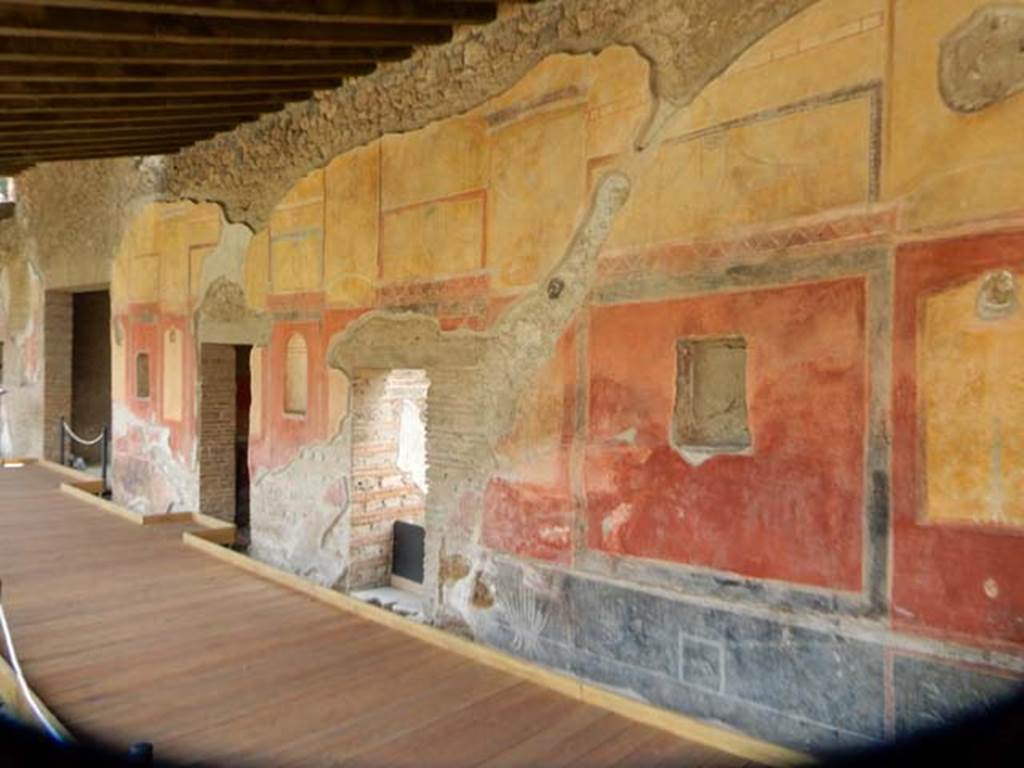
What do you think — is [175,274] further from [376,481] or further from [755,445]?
[755,445]

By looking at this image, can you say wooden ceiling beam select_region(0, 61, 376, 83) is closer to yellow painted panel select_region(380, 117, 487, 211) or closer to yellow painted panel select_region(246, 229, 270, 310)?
yellow painted panel select_region(380, 117, 487, 211)

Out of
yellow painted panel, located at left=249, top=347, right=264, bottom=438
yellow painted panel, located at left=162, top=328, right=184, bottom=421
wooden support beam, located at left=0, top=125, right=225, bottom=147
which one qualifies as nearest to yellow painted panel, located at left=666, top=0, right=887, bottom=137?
yellow painted panel, located at left=249, top=347, right=264, bottom=438

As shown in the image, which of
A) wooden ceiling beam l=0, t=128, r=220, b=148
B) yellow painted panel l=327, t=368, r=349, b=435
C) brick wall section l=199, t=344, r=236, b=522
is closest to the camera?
yellow painted panel l=327, t=368, r=349, b=435

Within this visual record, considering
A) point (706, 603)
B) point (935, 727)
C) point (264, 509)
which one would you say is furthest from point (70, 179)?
point (935, 727)

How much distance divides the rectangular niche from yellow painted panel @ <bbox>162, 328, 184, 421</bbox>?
19.7 ft

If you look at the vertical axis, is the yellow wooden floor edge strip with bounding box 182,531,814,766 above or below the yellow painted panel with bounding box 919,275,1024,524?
below

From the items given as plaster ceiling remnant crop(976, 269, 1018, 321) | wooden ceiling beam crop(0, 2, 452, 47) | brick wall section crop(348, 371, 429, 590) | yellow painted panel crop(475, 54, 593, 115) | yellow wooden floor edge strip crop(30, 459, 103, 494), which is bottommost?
yellow wooden floor edge strip crop(30, 459, 103, 494)

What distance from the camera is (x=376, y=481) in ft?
19.9

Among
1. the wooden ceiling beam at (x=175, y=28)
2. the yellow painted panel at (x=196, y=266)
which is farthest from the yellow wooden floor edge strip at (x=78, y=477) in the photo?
the wooden ceiling beam at (x=175, y=28)

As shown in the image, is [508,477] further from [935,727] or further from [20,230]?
[20,230]

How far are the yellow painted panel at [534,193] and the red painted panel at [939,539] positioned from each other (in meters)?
1.81

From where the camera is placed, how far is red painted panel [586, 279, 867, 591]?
317 cm

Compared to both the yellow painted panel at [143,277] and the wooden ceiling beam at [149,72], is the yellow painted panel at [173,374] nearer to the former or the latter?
the yellow painted panel at [143,277]

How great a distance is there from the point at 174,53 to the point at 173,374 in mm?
4173
